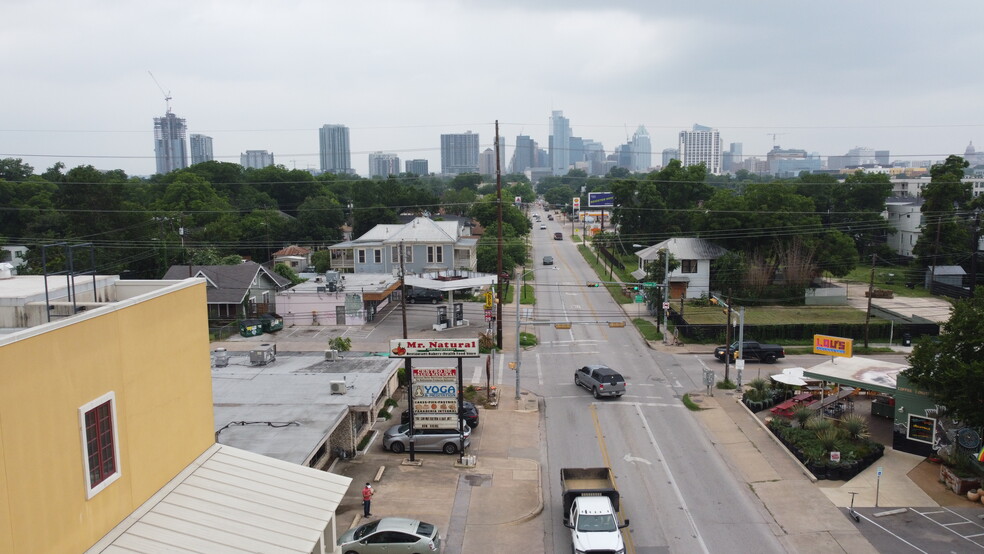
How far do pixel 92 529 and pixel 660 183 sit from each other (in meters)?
79.9

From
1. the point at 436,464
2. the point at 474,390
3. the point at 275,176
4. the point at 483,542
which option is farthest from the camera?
the point at 275,176

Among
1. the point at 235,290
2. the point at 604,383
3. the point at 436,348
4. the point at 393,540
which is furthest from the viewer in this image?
the point at 235,290

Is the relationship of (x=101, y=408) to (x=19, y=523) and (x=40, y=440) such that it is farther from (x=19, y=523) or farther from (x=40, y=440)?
(x=19, y=523)

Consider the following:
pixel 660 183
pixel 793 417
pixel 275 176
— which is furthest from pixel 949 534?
pixel 275 176

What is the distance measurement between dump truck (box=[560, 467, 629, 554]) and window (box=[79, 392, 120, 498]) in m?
10.5

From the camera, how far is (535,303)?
56906 mm

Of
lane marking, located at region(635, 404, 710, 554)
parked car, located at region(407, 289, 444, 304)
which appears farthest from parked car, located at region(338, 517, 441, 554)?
parked car, located at region(407, 289, 444, 304)

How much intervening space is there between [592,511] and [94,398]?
39.9 ft

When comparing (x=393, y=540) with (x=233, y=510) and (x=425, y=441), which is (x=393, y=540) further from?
(x=425, y=441)

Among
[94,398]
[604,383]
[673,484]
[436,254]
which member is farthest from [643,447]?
[436,254]

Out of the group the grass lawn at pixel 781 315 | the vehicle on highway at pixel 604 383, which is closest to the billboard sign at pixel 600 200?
the grass lawn at pixel 781 315

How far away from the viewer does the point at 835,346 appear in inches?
1262

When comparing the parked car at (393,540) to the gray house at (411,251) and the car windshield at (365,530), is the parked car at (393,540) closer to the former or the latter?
the car windshield at (365,530)

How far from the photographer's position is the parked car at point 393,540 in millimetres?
17125
